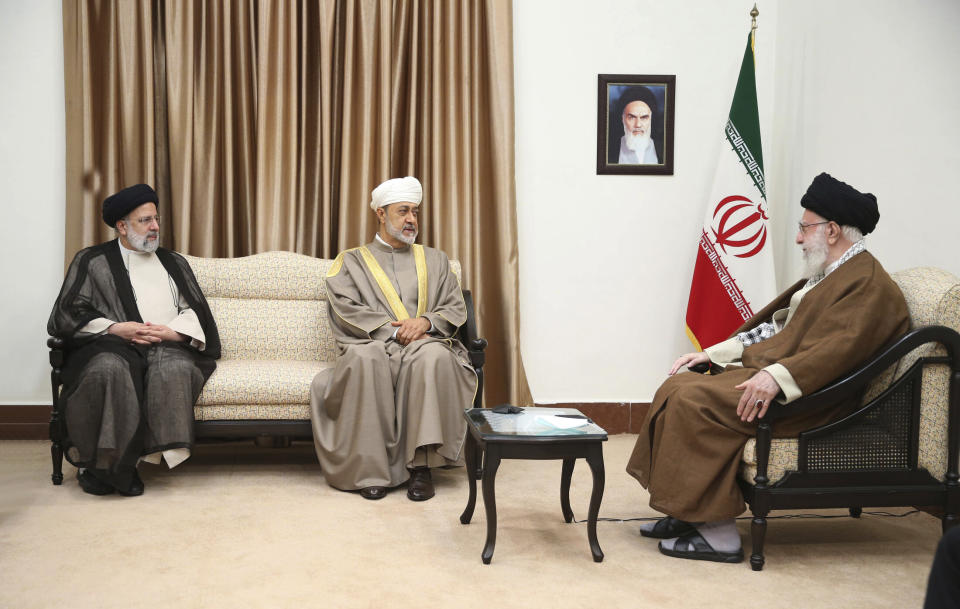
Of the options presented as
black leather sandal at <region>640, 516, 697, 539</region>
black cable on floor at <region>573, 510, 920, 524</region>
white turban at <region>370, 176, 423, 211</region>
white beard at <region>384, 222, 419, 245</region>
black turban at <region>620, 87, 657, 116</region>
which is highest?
black turban at <region>620, 87, 657, 116</region>

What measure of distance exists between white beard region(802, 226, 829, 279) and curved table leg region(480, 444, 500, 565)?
1.31 m

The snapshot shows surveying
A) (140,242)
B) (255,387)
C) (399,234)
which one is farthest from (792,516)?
(140,242)

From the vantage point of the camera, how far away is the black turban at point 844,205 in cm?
277

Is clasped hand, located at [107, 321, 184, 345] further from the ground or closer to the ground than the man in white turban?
further from the ground

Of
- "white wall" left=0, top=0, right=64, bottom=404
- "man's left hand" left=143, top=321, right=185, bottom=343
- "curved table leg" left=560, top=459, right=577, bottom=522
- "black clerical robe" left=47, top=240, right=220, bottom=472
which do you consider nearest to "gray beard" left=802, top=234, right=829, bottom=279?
"curved table leg" left=560, top=459, right=577, bottom=522

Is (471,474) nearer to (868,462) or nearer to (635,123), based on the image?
(868,462)

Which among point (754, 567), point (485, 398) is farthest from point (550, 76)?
point (754, 567)

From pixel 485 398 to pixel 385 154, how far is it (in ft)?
4.70

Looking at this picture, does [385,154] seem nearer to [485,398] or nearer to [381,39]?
[381,39]

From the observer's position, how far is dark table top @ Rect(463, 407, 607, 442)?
2574 millimetres

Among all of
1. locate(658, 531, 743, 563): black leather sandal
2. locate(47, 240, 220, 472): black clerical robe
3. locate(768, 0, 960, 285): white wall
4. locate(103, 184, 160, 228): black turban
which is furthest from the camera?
locate(103, 184, 160, 228): black turban

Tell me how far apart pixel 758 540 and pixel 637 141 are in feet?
8.41

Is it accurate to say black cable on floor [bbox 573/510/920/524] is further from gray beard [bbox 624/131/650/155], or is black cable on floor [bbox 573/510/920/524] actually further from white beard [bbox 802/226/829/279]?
gray beard [bbox 624/131/650/155]

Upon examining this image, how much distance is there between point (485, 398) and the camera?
14.9 feet
